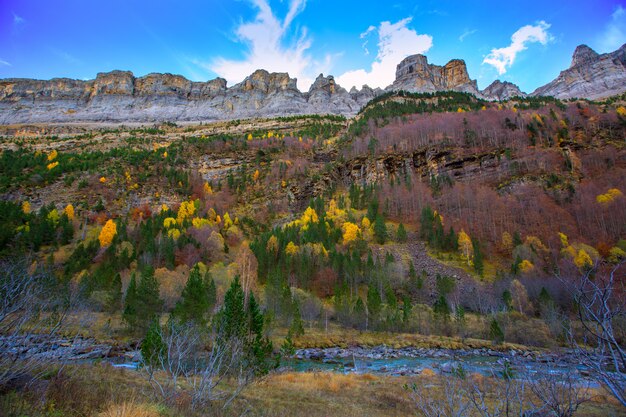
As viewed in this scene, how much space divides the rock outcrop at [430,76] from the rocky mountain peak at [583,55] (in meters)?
63.5

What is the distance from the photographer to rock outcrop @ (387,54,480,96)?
177750mm

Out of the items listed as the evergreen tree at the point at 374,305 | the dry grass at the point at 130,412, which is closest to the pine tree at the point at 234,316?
the dry grass at the point at 130,412

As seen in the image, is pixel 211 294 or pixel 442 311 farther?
pixel 442 311

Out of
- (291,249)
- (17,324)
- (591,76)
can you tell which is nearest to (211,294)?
(291,249)

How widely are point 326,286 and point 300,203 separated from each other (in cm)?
4680

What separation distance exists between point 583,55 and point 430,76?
326ft

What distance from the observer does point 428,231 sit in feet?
206

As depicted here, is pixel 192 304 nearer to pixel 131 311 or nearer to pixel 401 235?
pixel 131 311

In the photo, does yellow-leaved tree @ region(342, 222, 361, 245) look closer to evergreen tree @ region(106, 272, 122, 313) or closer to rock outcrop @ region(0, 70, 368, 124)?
evergreen tree @ region(106, 272, 122, 313)

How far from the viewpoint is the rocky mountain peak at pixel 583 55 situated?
614 ft

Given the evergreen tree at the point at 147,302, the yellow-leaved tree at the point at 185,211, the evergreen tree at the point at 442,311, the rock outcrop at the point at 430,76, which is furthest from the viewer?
the rock outcrop at the point at 430,76

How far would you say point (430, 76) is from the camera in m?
184

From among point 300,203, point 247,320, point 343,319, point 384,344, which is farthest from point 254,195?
point 247,320

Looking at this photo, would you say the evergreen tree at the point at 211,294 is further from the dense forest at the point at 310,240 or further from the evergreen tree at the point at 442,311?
the evergreen tree at the point at 442,311
